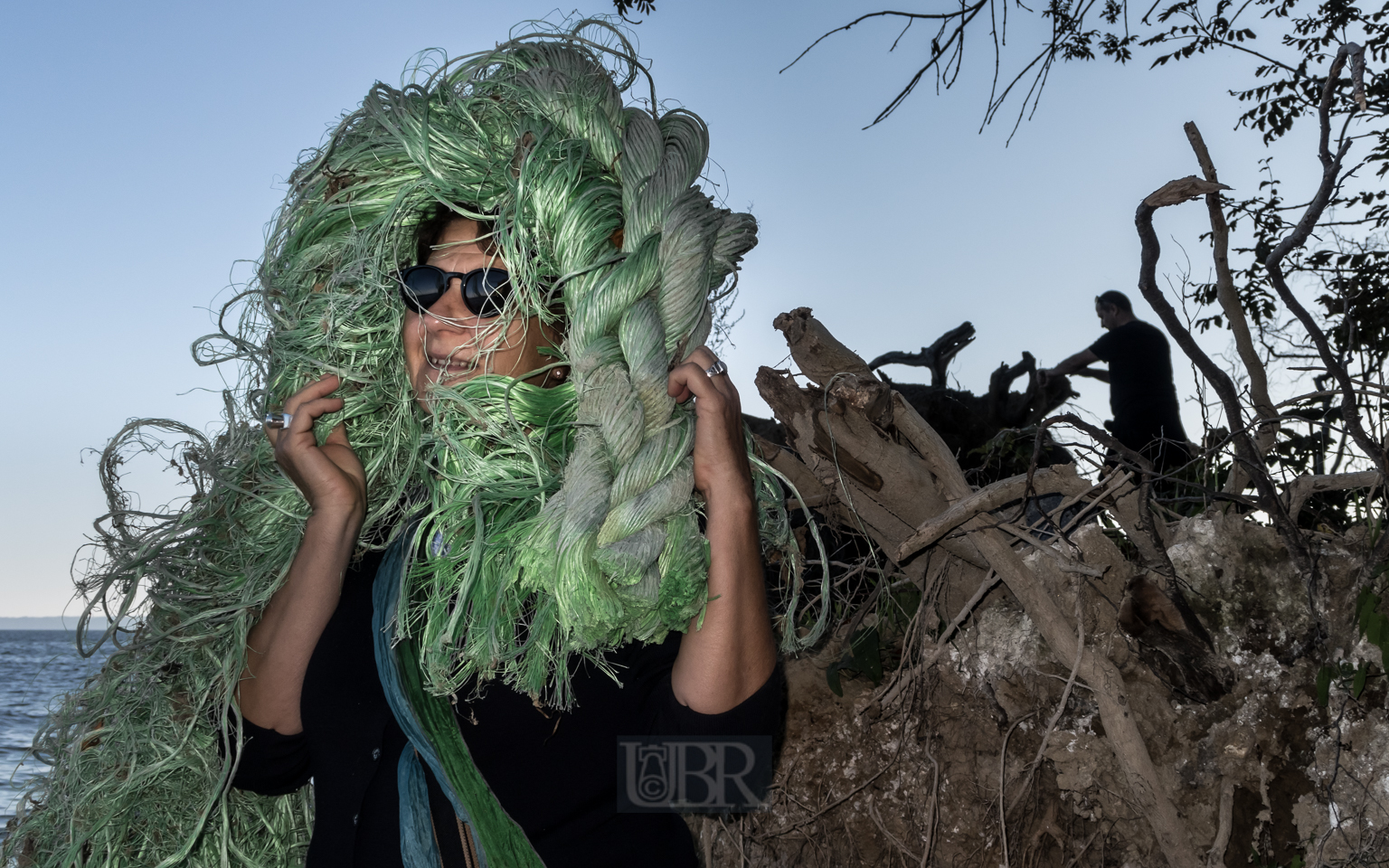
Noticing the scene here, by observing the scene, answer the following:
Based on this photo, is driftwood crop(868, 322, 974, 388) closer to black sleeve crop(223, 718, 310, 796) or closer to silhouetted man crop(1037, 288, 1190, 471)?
silhouetted man crop(1037, 288, 1190, 471)

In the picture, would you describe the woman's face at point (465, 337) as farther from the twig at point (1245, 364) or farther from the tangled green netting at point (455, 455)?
the twig at point (1245, 364)

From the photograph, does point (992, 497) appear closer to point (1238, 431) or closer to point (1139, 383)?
point (1238, 431)

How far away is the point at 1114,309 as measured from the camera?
5250 millimetres

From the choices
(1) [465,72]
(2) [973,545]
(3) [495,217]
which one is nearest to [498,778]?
(3) [495,217]

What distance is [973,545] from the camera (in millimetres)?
2795

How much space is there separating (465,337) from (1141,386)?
435cm

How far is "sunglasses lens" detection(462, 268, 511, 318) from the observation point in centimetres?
122

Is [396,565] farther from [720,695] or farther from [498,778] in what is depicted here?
[720,695]

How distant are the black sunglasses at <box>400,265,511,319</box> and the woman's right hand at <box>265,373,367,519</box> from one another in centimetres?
22

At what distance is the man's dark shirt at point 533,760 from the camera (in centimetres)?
129

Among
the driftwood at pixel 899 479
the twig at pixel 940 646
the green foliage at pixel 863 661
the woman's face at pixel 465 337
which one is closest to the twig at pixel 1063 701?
the driftwood at pixel 899 479

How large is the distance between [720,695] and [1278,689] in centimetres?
220

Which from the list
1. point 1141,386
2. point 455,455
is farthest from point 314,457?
point 1141,386
